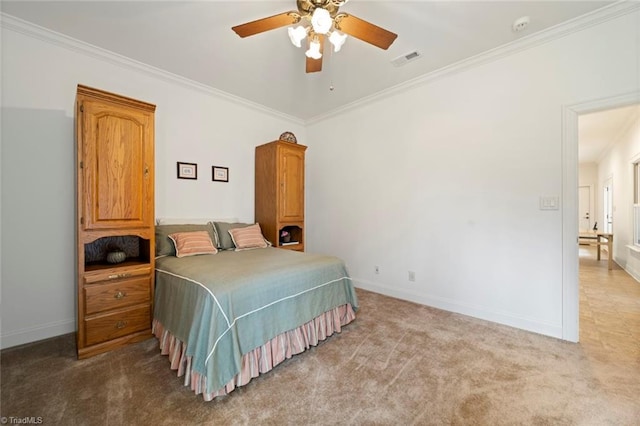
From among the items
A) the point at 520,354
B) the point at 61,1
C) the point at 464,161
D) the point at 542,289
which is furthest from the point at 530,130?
the point at 61,1

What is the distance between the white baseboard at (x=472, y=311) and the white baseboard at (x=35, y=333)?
3394mm

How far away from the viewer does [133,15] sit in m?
2.19

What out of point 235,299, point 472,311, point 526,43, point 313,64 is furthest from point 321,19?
point 472,311

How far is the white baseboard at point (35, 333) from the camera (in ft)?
7.22

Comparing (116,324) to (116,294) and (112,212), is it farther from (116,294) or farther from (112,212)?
(112,212)

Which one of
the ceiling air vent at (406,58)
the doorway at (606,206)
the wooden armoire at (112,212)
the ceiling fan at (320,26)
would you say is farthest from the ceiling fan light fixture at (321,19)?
the doorway at (606,206)

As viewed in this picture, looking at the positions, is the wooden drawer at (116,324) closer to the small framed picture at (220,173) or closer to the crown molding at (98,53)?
the small framed picture at (220,173)

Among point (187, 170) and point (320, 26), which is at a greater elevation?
point (320, 26)

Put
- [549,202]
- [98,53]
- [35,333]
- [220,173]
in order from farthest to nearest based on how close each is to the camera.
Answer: [220,173] → [98,53] → [549,202] → [35,333]

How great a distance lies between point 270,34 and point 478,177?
8.49 feet

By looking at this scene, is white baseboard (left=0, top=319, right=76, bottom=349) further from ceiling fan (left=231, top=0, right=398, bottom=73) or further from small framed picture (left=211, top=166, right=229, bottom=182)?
ceiling fan (left=231, top=0, right=398, bottom=73)

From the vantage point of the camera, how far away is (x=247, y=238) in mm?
3301

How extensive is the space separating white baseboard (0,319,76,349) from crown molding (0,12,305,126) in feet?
8.61

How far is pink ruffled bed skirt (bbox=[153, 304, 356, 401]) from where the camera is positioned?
5.49ft
